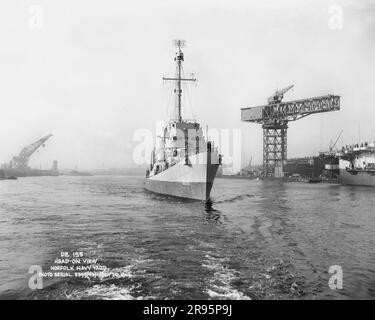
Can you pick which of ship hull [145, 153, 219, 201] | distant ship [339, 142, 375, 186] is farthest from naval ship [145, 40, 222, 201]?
distant ship [339, 142, 375, 186]

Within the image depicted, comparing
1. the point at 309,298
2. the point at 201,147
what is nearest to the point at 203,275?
the point at 309,298

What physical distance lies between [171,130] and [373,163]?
46.2 metres

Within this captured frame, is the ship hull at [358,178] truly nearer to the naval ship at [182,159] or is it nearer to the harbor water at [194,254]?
the naval ship at [182,159]

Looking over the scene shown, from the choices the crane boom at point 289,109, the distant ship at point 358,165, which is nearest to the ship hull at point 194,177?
the distant ship at point 358,165

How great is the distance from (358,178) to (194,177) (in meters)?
50.7

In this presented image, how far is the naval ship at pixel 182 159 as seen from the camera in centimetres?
3247

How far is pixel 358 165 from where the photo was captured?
69625mm

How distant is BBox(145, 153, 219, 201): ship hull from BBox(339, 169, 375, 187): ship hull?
1863 inches

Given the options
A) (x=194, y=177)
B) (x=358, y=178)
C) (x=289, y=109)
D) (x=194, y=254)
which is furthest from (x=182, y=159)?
(x=289, y=109)

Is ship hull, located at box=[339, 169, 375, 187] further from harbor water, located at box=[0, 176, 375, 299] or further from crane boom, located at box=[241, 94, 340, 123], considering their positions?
Result: harbor water, located at box=[0, 176, 375, 299]

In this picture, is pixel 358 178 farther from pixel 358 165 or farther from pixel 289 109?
pixel 289 109

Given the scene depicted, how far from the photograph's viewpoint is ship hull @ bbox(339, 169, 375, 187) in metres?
65.5

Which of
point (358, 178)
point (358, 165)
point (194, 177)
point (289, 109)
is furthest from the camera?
point (289, 109)

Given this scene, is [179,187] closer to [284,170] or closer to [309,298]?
[309,298]
